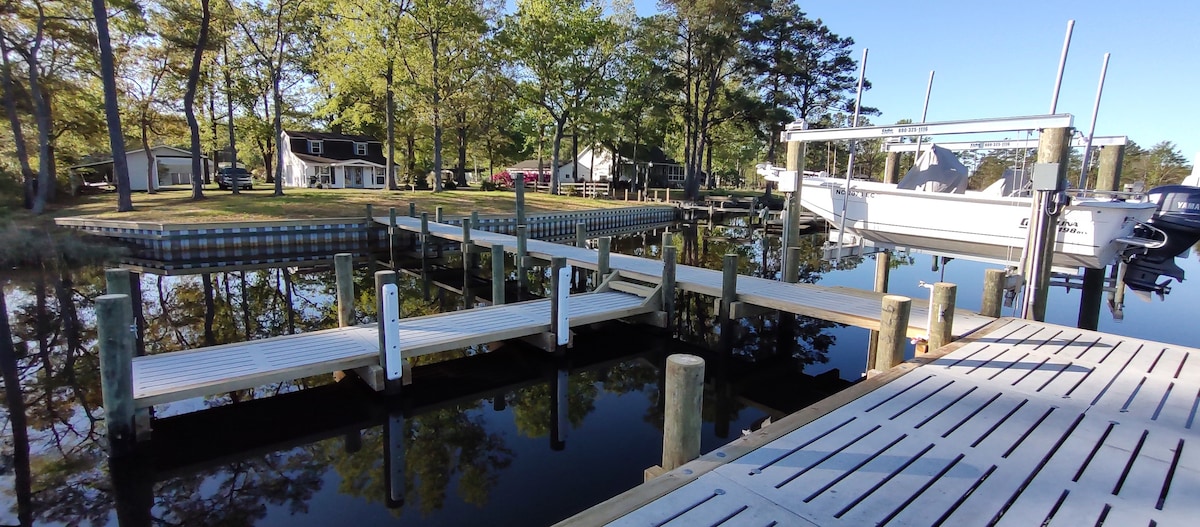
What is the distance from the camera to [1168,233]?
1213 cm

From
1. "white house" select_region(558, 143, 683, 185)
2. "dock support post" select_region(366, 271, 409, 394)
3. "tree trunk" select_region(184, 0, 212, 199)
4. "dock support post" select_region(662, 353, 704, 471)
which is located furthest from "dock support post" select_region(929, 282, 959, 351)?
"white house" select_region(558, 143, 683, 185)

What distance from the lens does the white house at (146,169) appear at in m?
34.6

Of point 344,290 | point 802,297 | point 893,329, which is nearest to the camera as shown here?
point 893,329

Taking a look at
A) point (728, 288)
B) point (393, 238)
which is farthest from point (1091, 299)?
point (393, 238)

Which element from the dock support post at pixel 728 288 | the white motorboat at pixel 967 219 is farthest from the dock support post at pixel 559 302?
the white motorboat at pixel 967 219

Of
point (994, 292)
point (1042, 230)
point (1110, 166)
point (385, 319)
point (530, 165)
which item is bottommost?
point (385, 319)

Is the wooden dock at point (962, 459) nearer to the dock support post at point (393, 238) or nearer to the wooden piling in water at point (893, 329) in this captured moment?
the wooden piling in water at point (893, 329)

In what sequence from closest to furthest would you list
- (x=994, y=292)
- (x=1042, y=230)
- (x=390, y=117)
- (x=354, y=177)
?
1. (x=994, y=292)
2. (x=1042, y=230)
3. (x=390, y=117)
4. (x=354, y=177)

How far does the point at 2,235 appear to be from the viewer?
15.8 metres

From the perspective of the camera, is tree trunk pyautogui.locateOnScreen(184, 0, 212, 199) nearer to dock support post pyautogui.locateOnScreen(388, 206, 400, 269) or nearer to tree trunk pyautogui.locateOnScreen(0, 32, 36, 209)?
tree trunk pyautogui.locateOnScreen(0, 32, 36, 209)

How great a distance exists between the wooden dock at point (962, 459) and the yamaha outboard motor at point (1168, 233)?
31.2 ft

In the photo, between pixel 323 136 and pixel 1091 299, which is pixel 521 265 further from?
pixel 323 136

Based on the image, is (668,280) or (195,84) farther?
(195,84)

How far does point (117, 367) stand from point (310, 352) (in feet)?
5.88
